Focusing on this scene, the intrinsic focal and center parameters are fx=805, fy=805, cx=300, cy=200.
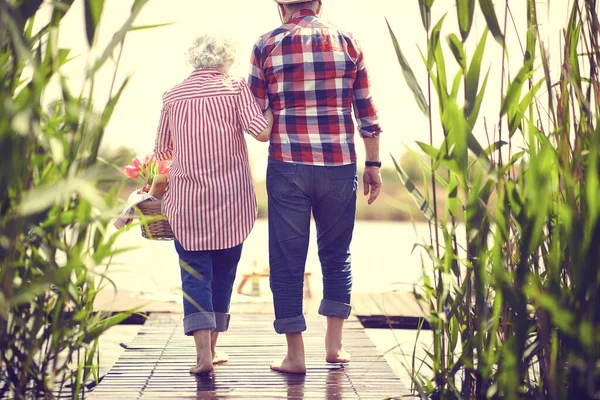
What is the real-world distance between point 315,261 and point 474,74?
1277cm

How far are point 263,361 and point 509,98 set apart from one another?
206 cm

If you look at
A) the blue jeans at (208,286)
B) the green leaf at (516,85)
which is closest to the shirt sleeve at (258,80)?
the blue jeans at (208,286)

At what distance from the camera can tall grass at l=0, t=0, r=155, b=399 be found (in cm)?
167

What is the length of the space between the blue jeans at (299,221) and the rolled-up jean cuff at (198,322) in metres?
0.27

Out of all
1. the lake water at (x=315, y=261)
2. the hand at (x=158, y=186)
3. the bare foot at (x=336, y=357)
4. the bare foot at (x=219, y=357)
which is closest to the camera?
the lake water at (x=315, y=261)

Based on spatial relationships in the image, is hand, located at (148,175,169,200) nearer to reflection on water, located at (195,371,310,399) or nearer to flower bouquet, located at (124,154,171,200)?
flower bouquet, located at (124,154,171,200)

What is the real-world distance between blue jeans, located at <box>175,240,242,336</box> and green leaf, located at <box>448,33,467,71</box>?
1.48 metres

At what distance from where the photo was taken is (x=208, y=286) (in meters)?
3.24

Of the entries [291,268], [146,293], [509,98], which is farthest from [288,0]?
[146,293]

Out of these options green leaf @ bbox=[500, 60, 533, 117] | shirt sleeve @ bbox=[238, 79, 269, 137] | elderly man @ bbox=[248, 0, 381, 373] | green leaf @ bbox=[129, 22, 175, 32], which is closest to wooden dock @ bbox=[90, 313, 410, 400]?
elderly man @ bbox=[248, 0, 381, 373]

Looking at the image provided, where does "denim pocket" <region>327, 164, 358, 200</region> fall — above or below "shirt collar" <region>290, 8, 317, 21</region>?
below

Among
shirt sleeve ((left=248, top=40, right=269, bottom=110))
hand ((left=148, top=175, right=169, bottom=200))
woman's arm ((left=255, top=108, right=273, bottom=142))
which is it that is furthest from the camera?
hand ((left=148, top=175, right=169, bottom=200))

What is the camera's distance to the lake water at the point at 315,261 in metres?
1.86

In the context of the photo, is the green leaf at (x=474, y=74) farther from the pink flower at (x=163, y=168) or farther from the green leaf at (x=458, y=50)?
the pink flower at (x=163, y=168)
